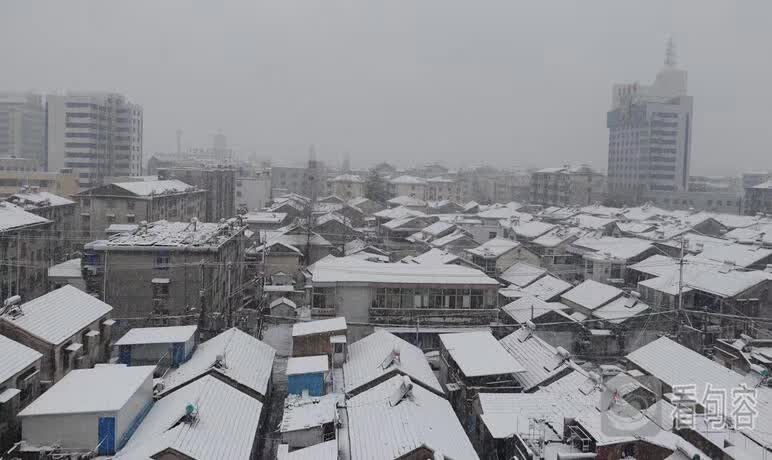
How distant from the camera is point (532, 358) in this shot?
1758cm

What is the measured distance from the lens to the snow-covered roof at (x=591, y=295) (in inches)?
960

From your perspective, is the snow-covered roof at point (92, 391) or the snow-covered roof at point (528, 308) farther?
the snow-covered roof at point (528, 308)

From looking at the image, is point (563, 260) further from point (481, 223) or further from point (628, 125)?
point (628, 125)

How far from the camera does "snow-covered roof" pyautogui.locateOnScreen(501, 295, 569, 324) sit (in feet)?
75.8

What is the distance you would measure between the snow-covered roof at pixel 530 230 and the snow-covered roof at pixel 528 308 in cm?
1177

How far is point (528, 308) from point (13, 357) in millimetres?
16852

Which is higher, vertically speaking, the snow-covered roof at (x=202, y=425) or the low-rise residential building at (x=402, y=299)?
the low-rise residential building at (x=402, y=299)

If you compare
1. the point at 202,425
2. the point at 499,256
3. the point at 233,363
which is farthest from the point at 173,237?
the point at 499,256

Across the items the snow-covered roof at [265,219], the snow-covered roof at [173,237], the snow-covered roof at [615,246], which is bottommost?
the snow-covered roof at [615,246]

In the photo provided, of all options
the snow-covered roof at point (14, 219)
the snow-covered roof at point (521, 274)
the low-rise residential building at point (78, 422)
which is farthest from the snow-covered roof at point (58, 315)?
the snow-covered roof at point (521, 274)

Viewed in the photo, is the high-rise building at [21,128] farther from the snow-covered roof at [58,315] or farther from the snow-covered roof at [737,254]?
the snow-covered roof at [737,254]

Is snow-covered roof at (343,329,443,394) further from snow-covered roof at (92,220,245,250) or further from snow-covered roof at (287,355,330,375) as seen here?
snow-covered roof at (92,220,245,250)

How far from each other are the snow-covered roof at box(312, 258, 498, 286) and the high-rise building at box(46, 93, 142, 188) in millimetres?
48308

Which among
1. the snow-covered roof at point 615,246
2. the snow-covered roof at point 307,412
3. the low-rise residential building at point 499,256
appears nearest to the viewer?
the snow-covered roof at point 307,412
